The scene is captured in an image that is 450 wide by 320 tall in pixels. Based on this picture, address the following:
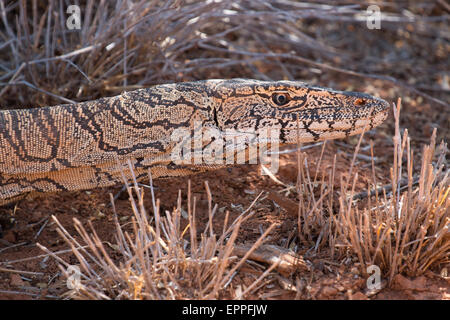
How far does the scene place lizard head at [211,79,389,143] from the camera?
4125mm

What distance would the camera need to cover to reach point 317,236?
4.17m

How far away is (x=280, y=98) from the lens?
4.18 m

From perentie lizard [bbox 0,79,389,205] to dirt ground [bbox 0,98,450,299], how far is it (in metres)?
0.62

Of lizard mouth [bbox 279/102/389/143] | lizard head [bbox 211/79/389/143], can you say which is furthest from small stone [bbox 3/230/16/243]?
lizard mouth [bbox 279/102/389/143]

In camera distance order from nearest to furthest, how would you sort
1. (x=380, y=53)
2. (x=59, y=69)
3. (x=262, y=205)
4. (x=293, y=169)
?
(x=262, y=205), (x=293, y=169), (x=59, y=69), (x=380, y=53)

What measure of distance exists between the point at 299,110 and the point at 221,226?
1242 millimetres

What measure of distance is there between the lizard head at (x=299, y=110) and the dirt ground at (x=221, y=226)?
87 centimetres

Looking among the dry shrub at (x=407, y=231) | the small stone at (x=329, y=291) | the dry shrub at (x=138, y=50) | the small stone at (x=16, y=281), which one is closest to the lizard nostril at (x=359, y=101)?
the dry shrub at (x=407, y=231)

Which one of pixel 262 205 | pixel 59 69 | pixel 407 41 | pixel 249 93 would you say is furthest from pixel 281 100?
pixel 407 41

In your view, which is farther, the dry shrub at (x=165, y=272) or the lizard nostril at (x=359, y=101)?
the lizard nostril at (x=359, y=101)

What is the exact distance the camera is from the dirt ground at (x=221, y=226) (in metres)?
3.60

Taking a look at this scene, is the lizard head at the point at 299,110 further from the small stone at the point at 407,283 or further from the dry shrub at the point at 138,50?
the dry shrub at the point at 138,50

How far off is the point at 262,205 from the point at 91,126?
175 centimetres
